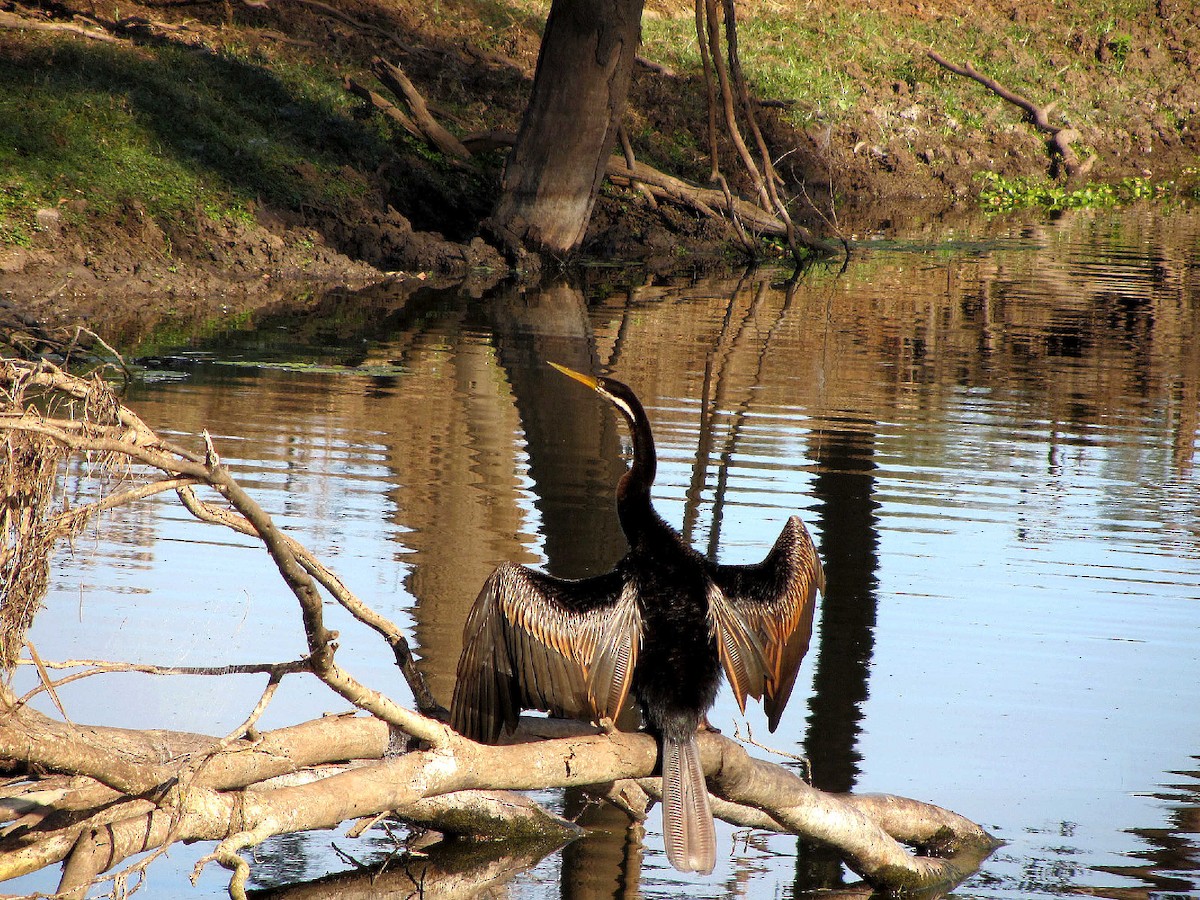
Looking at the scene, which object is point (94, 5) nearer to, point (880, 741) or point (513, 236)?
point (513, 236)

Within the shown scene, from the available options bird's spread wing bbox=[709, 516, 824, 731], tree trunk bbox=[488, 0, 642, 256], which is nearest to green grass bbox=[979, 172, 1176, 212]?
tree trunk bbox=[488, 0, 642, 256]

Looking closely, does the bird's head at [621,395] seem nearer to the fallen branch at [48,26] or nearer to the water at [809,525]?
the water at [809,525]

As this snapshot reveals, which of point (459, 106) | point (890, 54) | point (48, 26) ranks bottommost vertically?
point (459, 106)

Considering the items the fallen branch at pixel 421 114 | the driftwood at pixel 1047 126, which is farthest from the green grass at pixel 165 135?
the driftwood at pixel 1047 126

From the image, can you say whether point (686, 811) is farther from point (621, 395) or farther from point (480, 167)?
point (480, 167)

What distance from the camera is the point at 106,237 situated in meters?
15.3

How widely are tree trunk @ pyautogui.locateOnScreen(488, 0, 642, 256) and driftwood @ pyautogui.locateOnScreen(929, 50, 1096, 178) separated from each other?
1630cm

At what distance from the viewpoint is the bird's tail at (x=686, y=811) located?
12.5 ft

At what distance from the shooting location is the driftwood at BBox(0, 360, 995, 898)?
3.09 meters

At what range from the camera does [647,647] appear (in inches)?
164

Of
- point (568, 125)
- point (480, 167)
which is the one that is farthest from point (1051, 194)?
point (568, 125)

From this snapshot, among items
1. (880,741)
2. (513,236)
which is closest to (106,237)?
(513,236)

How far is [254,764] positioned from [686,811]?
1.13m

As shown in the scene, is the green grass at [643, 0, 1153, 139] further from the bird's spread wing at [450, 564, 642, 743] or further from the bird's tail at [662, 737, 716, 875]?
the bird's tail at [662, 737, 716, 875]
